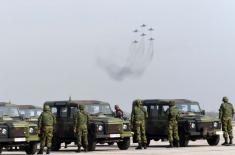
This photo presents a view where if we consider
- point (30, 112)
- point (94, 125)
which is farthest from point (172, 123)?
point (30, 112)

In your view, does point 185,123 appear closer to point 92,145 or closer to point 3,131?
point 92,145

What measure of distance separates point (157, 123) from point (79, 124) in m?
4.10

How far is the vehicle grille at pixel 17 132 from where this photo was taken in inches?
865

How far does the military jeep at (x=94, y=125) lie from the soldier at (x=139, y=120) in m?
0.27

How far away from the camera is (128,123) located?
24.8 m

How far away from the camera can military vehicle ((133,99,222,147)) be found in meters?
25.4

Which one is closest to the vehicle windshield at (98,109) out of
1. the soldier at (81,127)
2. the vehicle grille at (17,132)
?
the soldier at (81,127)

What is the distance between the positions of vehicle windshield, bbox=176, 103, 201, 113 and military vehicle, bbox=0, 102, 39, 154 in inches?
259

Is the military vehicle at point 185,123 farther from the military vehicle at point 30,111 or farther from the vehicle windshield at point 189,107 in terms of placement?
the military vehicle at point 30,111

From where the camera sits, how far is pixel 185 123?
25.5 m

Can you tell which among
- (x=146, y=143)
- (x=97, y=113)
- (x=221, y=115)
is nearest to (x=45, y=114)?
(x=97, y=113)

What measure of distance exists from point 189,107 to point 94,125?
4.83 meters

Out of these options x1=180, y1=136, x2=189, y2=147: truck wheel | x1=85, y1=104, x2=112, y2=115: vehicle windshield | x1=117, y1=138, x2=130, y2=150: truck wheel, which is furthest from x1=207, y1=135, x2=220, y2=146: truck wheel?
x1=85, y1=104, x2=112, y2=115: vehicle windshield

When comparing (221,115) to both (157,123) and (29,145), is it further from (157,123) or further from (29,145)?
(29,145)
